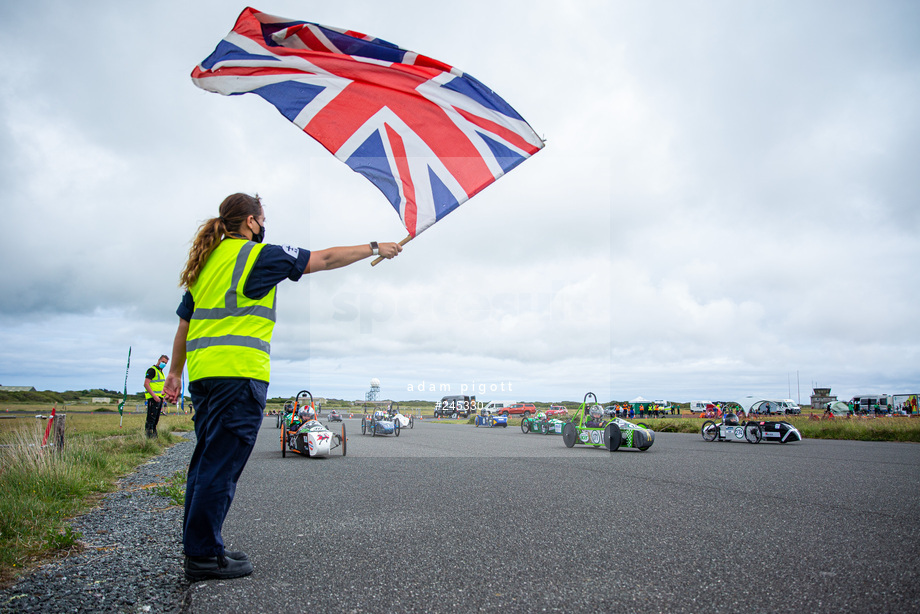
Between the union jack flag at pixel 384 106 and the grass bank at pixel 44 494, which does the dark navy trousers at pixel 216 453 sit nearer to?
the grass bank at pixel 44 494

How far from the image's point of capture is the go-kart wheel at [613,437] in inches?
501

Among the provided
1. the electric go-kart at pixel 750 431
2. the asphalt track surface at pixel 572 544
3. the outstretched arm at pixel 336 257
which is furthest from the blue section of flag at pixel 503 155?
the electric go-kart at pixel 750 431

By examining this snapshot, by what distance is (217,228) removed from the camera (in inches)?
125

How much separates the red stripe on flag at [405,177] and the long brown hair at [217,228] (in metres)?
1.39

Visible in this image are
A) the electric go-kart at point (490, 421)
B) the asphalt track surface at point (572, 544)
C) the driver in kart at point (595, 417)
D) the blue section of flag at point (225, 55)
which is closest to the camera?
the asphalt track surface at point (572, 544)

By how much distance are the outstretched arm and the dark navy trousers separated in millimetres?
730

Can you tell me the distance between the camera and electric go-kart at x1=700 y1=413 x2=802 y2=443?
52.0ft

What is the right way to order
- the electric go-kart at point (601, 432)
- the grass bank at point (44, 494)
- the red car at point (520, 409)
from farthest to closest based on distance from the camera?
the red car at point (520, 409) → the electric go-kart at point (601, 432) → the grass bank at point (44, 494)

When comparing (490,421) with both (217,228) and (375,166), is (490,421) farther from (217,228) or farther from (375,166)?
(217,228)

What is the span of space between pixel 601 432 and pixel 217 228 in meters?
11.9

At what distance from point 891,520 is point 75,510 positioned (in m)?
7.35

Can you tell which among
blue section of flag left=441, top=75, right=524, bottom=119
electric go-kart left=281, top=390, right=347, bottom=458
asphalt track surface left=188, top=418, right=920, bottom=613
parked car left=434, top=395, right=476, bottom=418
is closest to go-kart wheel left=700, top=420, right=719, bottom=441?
asphalt track surface left=188, top=418, right=920, bottom=613

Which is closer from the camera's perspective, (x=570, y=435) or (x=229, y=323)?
(x=229, y=323)

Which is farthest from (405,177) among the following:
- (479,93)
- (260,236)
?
(260,236)
